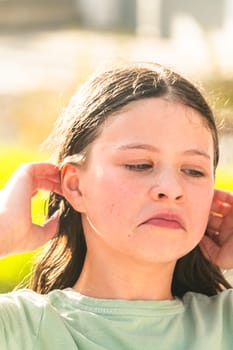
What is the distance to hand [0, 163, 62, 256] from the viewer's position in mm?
2912

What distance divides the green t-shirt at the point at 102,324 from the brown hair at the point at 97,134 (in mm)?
189

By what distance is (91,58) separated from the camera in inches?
471

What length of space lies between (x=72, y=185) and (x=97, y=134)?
17 cm

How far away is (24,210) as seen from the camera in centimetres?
296

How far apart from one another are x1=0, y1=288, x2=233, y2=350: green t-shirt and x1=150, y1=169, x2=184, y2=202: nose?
0.31 metres

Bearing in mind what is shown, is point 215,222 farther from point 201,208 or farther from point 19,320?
point 19,320

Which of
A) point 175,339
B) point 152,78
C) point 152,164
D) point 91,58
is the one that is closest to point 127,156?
point 152,164

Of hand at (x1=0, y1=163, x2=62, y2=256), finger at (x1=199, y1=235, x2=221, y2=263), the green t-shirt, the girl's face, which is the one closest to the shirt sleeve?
the green t-shirt

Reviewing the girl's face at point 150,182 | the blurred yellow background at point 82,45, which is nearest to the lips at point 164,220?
the girl's face at point 150,182

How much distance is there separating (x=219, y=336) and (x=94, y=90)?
0.73 m

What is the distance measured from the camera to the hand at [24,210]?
2912 millimetres

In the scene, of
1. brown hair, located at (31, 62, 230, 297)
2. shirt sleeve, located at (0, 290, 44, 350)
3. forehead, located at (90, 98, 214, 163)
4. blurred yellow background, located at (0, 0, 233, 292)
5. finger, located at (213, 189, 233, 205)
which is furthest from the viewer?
blurred yellow background, located at (0, 0, 233, 292)

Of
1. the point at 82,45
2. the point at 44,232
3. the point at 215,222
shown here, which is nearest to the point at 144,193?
the point at 44,232

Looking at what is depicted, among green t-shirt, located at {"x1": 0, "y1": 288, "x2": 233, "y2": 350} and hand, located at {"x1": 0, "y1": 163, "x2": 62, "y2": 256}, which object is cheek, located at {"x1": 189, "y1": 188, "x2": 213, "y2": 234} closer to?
green t-shirt, located at {"x1": 0, "y1": 288, "x2": 233, "y2": 350}
